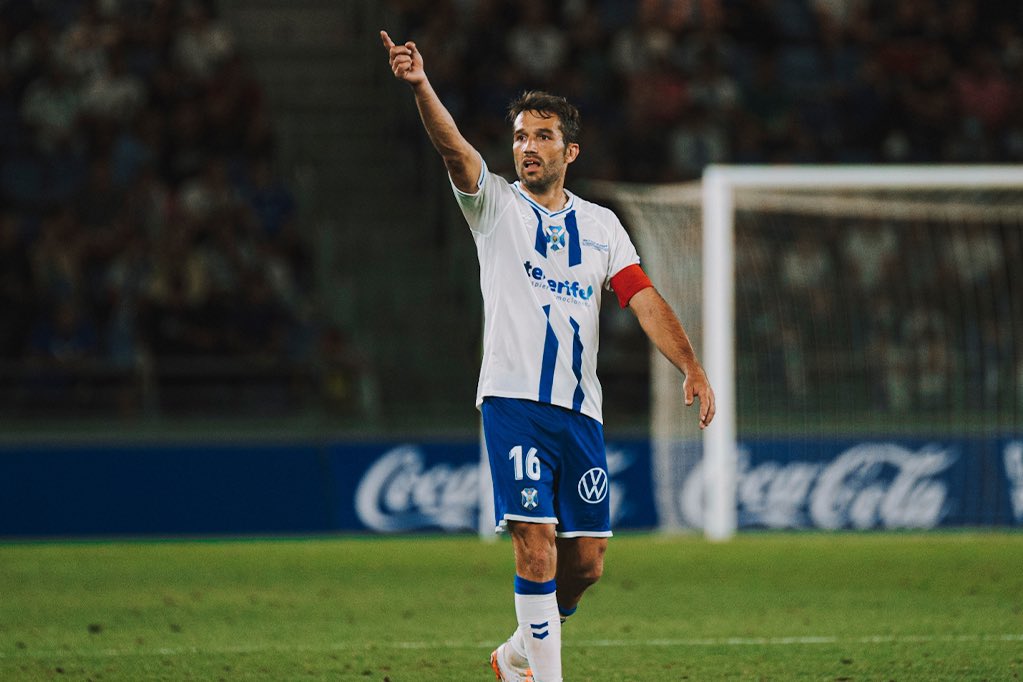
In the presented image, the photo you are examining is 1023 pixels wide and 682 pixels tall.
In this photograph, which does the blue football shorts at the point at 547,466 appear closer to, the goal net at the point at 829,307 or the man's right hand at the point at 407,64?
the man's right hand at the point at 407,64

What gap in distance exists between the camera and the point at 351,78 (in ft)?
58.8

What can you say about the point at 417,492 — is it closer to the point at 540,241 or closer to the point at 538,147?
the point at 540,241

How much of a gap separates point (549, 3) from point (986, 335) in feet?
21.5

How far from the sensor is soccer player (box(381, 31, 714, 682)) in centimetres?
539

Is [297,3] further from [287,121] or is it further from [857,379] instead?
[857,379]

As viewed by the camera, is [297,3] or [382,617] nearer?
[382,617]

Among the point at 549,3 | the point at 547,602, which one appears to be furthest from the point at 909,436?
the point at 547,602

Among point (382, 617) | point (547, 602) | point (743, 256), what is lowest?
point (382, 617)

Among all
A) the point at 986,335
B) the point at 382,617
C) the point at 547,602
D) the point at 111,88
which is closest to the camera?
the point at 547,602

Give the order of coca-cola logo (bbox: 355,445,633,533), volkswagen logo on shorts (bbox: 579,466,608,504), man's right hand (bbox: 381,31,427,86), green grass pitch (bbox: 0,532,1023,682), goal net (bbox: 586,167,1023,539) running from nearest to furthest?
1. man's right hand (bbox: 381,31,427,86)
2. volkswagen logo on shorts (bbox: 579,466,608,504)
3. green grass pitch (bbox: 0,532,1023,682)
4. goal net (bbox: 586,167,1023,539)
5. coca-cola logo (bbox: 355,445,633,533)

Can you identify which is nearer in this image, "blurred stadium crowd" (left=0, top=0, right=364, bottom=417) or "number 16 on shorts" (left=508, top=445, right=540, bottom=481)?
"number 16 on shorts" (left=508, top=445, right=540, bottom=481)

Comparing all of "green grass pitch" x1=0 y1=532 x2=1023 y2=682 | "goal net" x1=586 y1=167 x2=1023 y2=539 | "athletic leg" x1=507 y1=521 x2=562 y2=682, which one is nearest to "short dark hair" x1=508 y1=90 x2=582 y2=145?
"athletic leg" x1=507 y1=521 x2=562 y2=682

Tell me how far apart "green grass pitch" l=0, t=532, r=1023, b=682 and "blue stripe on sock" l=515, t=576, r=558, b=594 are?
113cm

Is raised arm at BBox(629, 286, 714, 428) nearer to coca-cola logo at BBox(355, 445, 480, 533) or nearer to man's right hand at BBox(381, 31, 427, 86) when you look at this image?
man's right hand at BBox(381, 31, 427, 86)
